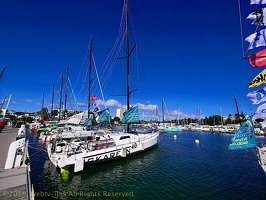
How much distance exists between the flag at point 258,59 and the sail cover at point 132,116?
626 inches

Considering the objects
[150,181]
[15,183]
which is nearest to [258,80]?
[150,181]

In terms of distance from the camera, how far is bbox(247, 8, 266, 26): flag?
1081 centimetres

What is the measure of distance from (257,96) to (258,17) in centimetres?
523

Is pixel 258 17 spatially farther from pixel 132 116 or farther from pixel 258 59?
pixel 132 116

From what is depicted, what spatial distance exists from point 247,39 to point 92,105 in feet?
89.8

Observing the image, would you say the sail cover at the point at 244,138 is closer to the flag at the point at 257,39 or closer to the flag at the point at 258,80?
the flag at the point at 258,80

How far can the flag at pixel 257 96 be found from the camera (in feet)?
34.4

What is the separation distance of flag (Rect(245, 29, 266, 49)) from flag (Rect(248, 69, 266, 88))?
A: 6.22ft

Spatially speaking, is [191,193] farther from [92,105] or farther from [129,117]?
[92,105]

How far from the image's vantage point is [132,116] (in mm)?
24375

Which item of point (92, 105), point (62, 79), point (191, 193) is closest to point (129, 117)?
point (92, 105)

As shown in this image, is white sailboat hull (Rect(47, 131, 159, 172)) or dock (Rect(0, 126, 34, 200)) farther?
white sailboat hull (Rect(47, 131, 159, 172))

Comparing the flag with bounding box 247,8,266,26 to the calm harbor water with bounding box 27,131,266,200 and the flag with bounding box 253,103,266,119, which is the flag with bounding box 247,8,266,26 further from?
the calm harbor water with bounding box 27,131,266,200

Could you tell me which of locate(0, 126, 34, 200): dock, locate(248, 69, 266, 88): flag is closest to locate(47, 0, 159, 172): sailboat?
locate(0, 126, 34, 200): dock
